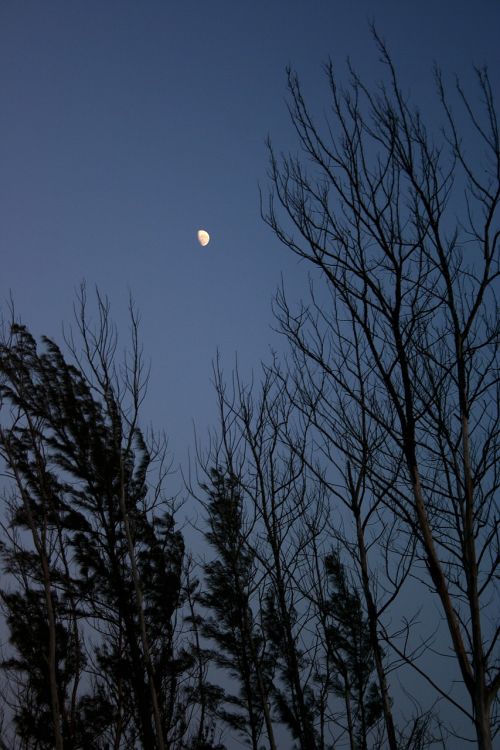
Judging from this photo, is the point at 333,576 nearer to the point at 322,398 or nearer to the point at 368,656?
the point at 368,656

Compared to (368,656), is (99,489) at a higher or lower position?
higher

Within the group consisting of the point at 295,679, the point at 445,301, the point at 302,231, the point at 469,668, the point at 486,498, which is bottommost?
the point at 469,668

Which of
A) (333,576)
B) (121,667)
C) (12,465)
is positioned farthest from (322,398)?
(333,576)

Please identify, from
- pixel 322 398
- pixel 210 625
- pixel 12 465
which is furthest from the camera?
pixel 210 625

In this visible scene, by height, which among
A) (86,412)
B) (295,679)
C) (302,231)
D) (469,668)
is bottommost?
(469,668)

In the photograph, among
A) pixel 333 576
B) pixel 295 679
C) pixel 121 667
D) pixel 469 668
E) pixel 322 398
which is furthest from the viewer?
pixel 333 576

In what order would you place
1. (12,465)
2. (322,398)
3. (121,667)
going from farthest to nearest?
(121,667), (12,465), (322,398)

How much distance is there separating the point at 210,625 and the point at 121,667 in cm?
510

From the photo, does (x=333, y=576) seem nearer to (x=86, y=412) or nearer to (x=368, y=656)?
(x=368, y=656)

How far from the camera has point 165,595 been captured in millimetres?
8062

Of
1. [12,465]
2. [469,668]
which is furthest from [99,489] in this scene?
[469,668]

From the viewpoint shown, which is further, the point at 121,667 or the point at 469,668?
the point at 121,667

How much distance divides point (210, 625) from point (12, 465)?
29.2 feet

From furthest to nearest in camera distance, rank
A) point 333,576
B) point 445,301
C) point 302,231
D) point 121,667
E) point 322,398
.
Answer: point 333,576 < point 121,667 < point 322,398 < point 302,231 < point 445,301
